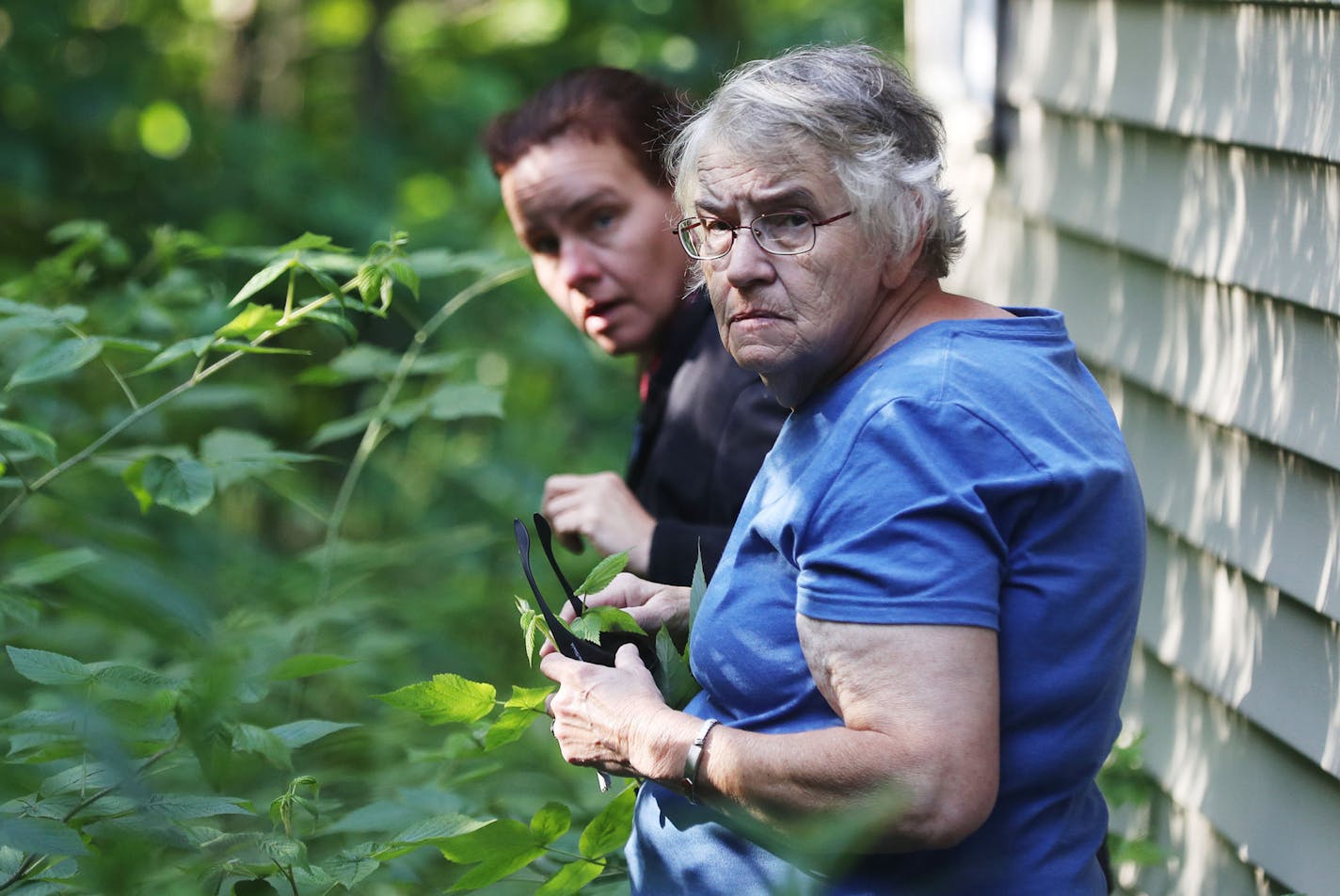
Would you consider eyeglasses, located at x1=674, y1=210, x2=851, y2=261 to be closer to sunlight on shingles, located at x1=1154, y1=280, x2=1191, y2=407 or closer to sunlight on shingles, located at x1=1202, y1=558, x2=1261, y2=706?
sunlight on shingles, located at x1=1202, y1=558, x2=1261, y2=706

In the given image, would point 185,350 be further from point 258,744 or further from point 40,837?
point 40,837

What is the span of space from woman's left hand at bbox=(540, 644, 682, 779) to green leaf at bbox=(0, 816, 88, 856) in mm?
590

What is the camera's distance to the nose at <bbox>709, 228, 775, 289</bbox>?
1.58 metres

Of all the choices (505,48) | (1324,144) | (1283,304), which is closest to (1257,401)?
(1283,304)

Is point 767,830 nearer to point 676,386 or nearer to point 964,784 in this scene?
point 964,784

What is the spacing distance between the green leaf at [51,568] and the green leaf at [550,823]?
963mm

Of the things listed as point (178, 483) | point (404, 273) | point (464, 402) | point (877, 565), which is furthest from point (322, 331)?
point (877, 565)

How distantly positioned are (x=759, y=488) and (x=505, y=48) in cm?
622

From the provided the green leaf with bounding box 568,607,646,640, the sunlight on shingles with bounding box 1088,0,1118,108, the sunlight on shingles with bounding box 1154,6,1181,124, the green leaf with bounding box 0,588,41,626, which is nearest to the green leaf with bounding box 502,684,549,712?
the green leaf with bounding box 568,607,646,640

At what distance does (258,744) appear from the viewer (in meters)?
1.84

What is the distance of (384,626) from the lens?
5.17 metres

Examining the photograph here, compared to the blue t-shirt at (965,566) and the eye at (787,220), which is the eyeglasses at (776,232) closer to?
the eye at (787,220)

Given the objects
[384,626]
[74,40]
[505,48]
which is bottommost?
[384,626]

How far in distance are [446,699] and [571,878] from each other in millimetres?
320
